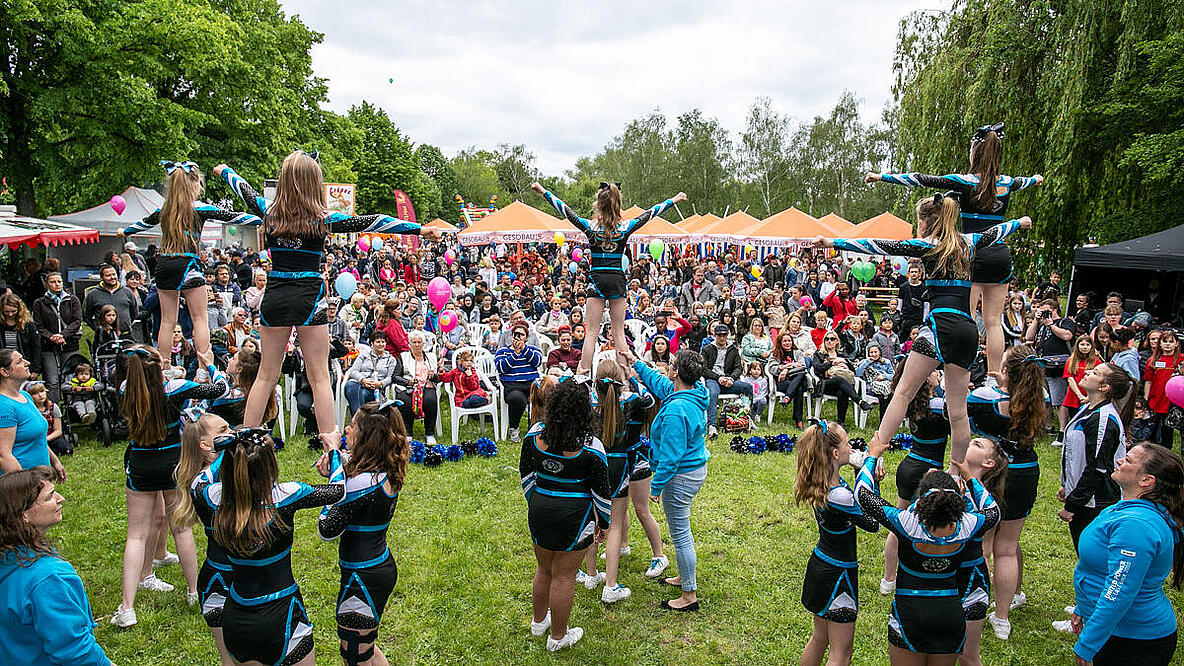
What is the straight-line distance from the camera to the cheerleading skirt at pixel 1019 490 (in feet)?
12.9

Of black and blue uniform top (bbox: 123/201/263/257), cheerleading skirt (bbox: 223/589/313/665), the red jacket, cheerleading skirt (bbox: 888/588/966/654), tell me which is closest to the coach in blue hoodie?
cheerleading skirt (bbox: 888/588/966/654)

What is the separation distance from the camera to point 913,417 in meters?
→ 4.39

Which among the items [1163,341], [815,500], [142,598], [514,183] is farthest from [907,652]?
[514,183]

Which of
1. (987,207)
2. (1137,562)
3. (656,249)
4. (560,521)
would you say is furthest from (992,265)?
(656,249)

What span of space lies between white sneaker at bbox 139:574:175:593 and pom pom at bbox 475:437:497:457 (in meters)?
3.36

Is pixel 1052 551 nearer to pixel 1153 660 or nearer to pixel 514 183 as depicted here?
pixel 1153 660

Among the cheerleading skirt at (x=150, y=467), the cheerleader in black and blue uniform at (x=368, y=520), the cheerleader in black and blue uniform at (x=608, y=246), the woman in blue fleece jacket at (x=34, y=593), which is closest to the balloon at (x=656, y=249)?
the cheerleader in black and blue uniform at (x=608, y=246)

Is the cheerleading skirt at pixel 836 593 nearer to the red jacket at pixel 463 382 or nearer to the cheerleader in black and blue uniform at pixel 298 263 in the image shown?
the cheerleader in black and blue uniform at pixel 298 263

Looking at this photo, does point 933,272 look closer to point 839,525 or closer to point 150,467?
point 839,525

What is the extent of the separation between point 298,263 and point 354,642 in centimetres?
198

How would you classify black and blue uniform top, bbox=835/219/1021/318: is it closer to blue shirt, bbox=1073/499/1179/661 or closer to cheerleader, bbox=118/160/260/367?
blue shirt, bbox=1073/499/1179/661

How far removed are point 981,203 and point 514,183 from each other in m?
63.6

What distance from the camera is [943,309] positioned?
13.0ft

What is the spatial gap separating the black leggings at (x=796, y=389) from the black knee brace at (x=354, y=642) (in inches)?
264
